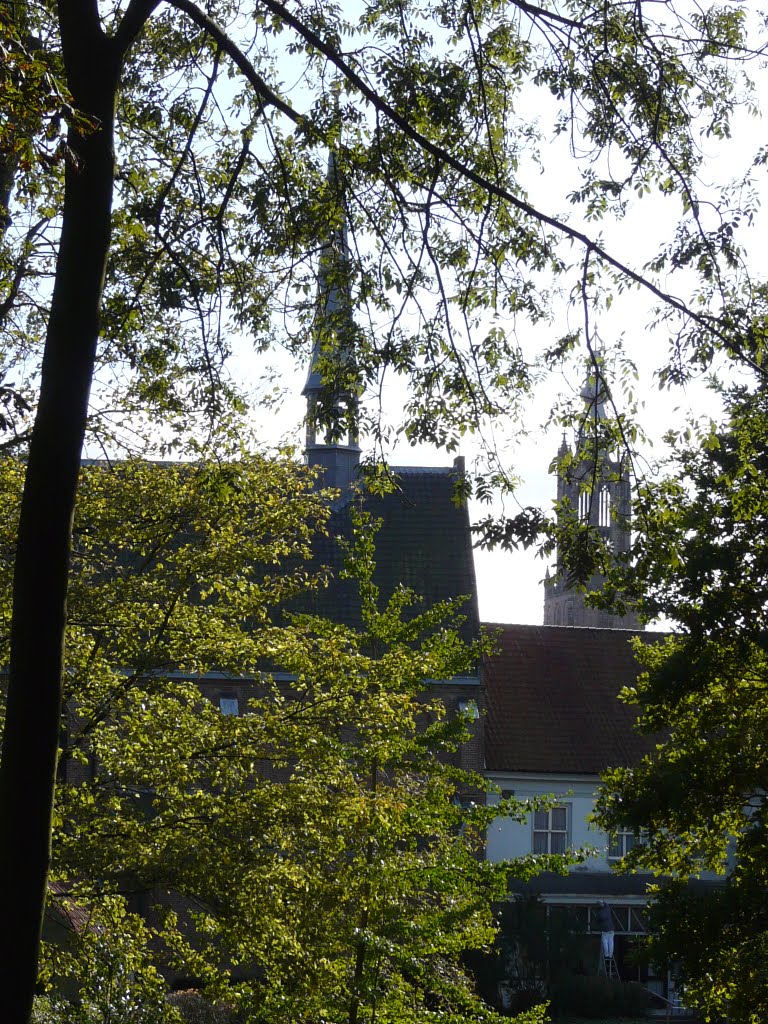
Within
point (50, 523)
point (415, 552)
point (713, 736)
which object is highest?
point (415, 552)

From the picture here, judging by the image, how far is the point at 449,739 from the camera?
15445mm

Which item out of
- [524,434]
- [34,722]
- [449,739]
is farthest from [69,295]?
[449,739]

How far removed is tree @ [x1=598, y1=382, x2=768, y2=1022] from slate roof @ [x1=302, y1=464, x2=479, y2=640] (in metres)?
17.1

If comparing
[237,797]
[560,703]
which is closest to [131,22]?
[237,797]

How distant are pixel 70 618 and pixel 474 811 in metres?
6.06

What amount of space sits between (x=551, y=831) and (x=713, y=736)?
1777 cm

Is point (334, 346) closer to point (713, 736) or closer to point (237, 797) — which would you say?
point (237, 797)

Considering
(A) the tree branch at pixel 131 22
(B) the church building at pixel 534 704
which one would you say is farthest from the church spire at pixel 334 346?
(B) the church building at pixel 534 704

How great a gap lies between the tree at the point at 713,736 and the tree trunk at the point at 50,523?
766 cm

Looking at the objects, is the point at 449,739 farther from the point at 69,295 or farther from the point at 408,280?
the point at 69,295

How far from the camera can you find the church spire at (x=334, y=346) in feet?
27.8

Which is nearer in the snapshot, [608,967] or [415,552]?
[608,967]

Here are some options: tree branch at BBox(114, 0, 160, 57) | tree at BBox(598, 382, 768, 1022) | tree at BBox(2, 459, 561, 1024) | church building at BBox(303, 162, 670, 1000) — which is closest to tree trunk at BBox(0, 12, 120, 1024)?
tree branch at BBox(114, 0, 160, 57)

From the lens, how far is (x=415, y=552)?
34.0m
